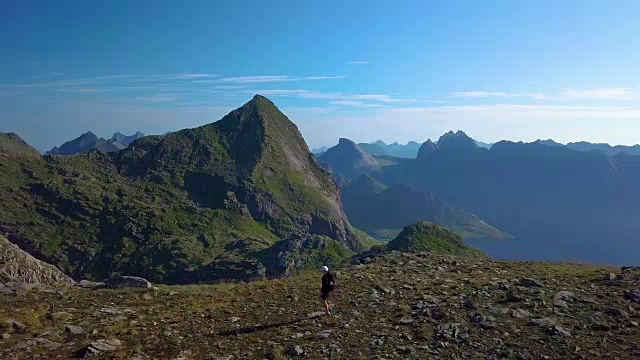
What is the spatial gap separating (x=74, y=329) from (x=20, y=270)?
1502 centimetres

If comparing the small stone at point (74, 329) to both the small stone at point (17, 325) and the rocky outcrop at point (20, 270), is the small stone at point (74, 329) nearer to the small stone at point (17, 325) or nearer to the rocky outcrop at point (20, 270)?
the small stone at point (17, 325)

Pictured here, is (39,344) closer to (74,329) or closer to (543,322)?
(74,329)

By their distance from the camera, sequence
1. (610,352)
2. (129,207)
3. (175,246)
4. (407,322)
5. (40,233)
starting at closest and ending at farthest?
(610,352) < (407,322) < (40,233) < (175,246) < (129,207)

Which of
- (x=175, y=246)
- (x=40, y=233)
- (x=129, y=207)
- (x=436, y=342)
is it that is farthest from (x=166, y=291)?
(x=129, y=207)

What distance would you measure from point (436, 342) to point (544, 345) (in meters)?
5.11

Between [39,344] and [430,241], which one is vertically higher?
[39,344]

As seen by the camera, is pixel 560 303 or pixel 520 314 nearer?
pixel 520 314

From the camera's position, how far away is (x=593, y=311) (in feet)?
78.4

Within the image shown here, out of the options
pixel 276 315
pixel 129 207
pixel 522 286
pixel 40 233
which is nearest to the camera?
pixel 276 315

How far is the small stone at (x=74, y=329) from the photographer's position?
69.5ft

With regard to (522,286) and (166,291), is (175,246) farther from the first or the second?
(522,286)

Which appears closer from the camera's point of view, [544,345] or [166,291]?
[544,345]

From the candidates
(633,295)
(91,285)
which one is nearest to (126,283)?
(91,285)

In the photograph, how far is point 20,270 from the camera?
106ft
